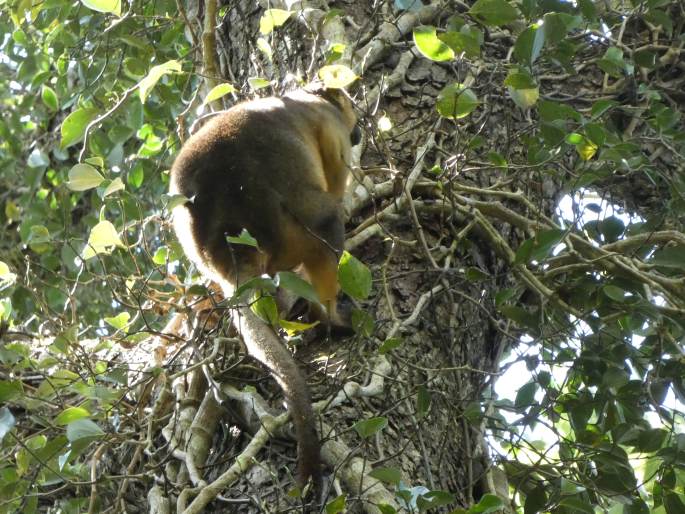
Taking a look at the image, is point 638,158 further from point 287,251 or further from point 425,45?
point 287,251

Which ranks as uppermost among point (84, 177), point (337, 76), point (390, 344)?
point (337, 76)

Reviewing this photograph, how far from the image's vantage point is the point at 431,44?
10.2 ft

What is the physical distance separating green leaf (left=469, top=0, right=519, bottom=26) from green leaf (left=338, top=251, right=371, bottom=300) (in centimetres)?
120

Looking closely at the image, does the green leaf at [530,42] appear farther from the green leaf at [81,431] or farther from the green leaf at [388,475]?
the green leaf at [81,431]

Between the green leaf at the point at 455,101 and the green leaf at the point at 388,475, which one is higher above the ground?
the green leaf at the point at 455,101

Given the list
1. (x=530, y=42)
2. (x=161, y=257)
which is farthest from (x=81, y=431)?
(x=530, y=42)

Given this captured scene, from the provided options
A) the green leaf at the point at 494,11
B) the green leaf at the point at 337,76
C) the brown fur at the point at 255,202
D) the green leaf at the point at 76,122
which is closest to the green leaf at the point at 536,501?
the brown fur at the point at 255,202

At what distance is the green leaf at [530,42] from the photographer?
10.4 feet

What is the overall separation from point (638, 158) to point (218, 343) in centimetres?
194

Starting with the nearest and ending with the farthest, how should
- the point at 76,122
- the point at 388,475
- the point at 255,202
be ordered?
the point at 388,475 < the point at 255,202 < the point at 76,122

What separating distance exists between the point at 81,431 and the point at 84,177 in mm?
1149

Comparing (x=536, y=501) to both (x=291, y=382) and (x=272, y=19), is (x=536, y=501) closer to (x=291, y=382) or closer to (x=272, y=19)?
(x=291, y=382)

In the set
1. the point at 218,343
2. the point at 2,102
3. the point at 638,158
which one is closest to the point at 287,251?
the point at 218,343

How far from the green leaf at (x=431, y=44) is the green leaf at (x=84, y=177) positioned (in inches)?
53.9
